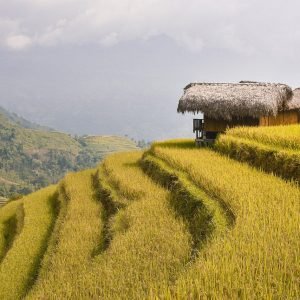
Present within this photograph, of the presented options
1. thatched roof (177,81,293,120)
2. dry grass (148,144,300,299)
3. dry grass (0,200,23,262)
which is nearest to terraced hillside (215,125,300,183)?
dry grass (148,144,300,299)

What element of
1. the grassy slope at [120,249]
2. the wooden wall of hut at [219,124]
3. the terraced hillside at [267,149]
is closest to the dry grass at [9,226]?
the grassy slope at [120,249]

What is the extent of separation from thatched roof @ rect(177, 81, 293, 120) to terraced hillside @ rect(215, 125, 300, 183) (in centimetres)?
443

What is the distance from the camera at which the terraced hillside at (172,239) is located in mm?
5195

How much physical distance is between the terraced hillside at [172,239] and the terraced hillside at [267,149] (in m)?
0.53

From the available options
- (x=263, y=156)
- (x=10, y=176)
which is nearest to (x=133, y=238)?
(x=263, y=156)

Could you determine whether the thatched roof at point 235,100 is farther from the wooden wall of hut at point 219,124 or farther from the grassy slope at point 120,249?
the grassy slope at point 120,249

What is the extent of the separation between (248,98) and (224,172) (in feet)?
33.7

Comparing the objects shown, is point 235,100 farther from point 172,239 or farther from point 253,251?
point 253,251

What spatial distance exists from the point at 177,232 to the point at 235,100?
13919 millimetres

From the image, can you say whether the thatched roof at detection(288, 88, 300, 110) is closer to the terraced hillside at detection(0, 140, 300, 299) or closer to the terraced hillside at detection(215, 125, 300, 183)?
the terraced hillside at detection(215, 125, 300, 183)

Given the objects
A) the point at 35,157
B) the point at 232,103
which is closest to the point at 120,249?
the point at 232,103

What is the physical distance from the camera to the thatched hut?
20922 mm

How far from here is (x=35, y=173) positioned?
164m

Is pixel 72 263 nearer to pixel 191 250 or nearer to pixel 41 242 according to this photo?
pixel 191 250
